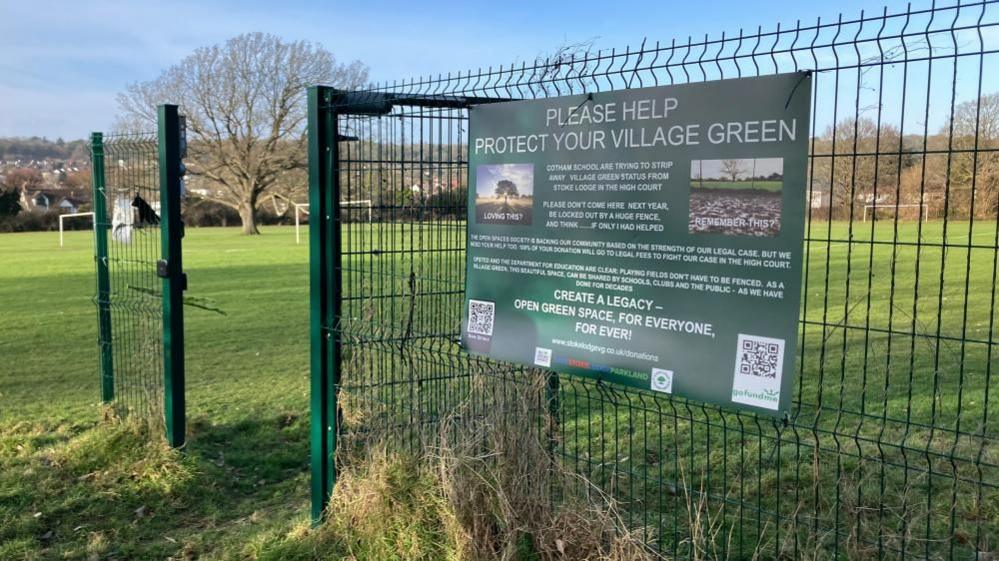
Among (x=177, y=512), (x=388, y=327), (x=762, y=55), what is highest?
(x=762, y=55)

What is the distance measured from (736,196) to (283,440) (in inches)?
205

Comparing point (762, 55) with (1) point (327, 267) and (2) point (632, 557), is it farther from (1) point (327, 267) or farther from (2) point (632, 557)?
(1) point (327, 267)

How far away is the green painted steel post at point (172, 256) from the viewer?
6.73 metres

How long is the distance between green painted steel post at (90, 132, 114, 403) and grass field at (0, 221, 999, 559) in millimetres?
440

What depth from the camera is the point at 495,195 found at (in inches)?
173

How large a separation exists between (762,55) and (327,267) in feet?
9.28

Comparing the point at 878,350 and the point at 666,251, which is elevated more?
the point at 666,251

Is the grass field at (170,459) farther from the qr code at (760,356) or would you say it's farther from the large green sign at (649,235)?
the qr code at (760,356)

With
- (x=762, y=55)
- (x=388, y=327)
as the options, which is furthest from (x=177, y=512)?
(x=762, y=55)

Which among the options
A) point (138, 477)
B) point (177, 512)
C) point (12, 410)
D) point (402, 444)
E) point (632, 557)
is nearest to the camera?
point (632, 557)

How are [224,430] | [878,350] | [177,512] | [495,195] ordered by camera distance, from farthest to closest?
[878,350] → [224,430] → [177,512] → [495,195]

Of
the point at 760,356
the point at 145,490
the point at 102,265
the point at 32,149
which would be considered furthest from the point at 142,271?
the point at 32,149

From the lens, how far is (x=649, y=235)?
3.69m

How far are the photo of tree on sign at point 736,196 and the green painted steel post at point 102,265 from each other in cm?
603
